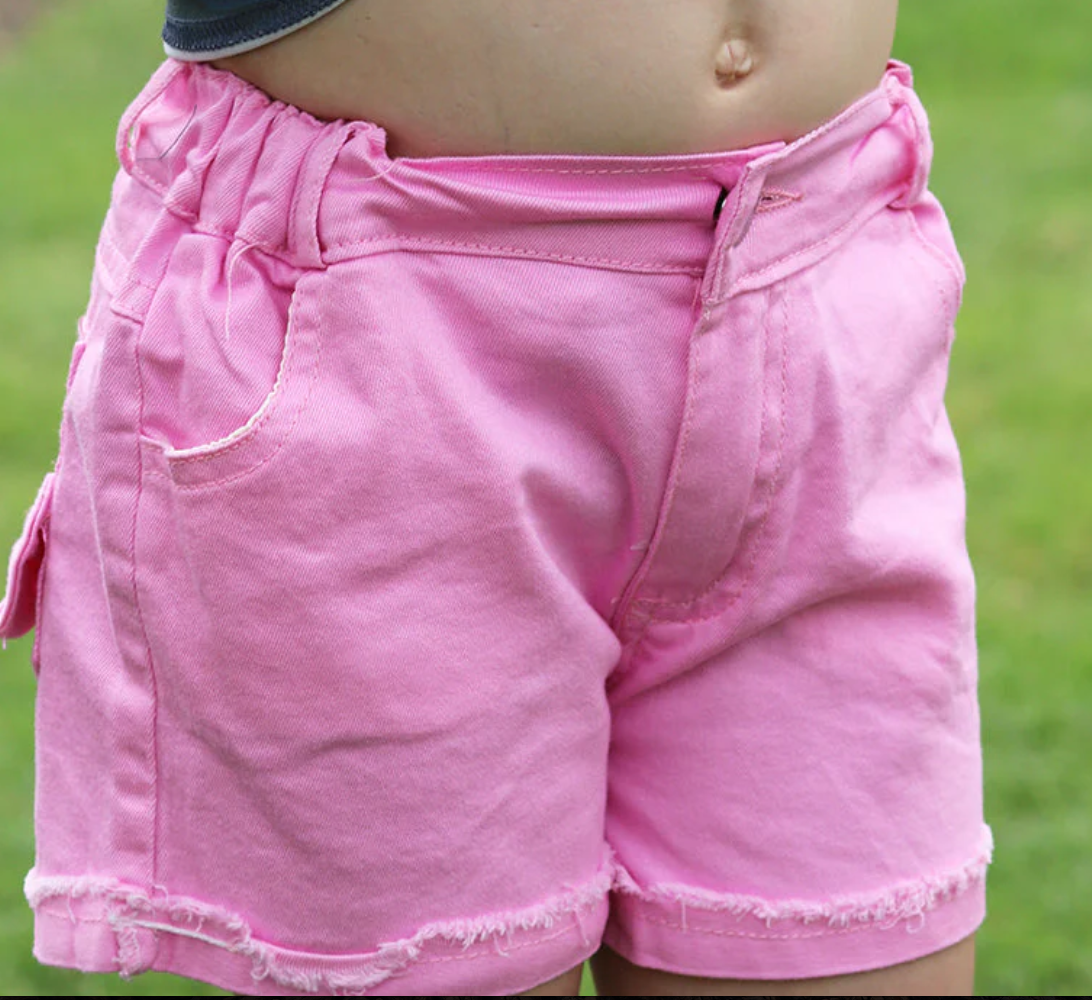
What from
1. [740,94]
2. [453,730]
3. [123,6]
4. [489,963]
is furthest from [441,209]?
[123,6]

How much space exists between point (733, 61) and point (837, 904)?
0.57 meters

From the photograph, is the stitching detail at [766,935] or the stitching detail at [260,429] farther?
the stitching detail at [766,935]

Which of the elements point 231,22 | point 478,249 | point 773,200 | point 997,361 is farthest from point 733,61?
point 997,361

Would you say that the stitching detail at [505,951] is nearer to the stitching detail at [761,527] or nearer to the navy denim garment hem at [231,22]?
the stitching detail at [761,527]

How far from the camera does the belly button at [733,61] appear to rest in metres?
1.22

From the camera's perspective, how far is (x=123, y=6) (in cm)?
593

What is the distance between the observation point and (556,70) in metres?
1.20

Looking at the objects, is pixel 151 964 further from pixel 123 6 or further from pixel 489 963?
pixel 123 6

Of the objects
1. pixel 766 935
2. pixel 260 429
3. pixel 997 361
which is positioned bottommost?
pixel 997 361

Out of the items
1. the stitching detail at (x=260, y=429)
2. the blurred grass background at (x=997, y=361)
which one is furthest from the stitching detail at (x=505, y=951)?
the blurred grass background at (x=997, y=361)

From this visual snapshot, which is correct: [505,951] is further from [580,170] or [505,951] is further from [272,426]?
[580,170]

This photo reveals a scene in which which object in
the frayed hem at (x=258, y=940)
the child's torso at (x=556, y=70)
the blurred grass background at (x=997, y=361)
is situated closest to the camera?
the child's torso at (x=556, y=70)

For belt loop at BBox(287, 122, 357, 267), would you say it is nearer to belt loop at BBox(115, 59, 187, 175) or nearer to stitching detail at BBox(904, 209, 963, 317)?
belt loop at BBox(115, 59, 187, 175)

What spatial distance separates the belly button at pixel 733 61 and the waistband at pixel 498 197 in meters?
0.04
